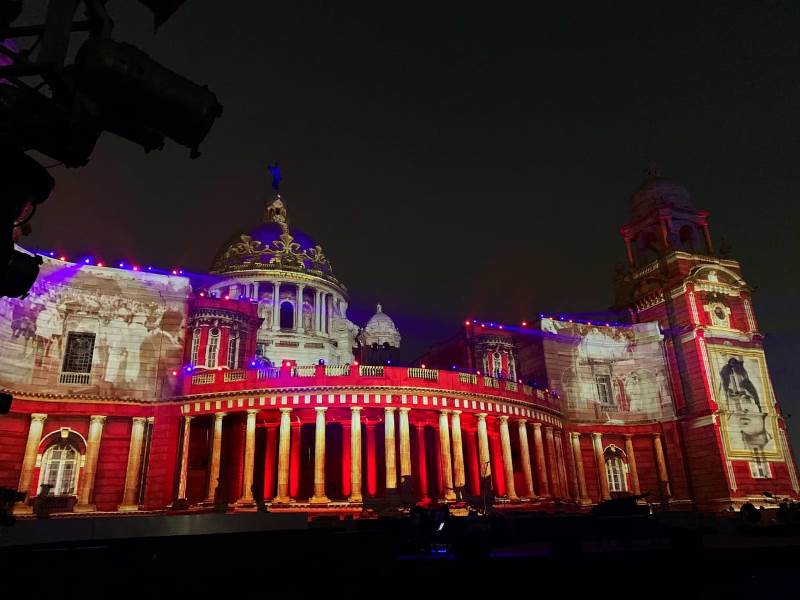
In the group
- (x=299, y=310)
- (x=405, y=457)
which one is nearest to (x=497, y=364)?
(x=405, y=457)

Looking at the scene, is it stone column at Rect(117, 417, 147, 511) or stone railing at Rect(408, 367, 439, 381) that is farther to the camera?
stone railing at Rect(408, 367, 439, 381)

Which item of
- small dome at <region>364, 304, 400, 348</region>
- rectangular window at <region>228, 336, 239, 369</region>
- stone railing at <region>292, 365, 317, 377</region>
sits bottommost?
stone railing at <region>292, 365, 317, 377</region>

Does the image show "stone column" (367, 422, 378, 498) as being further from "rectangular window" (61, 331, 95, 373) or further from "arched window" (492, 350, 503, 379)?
"rectangular window" (61, 331, 95, 373)

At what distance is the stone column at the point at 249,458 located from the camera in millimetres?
32062

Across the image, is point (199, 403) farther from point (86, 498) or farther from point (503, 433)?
point (503, 433)

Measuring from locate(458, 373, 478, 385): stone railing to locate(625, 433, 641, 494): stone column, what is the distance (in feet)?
66.2

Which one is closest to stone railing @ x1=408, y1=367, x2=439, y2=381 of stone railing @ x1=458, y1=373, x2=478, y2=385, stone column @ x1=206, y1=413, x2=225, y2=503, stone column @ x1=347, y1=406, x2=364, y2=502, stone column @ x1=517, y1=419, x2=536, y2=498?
stone railing @ x1=458, y1=373, x2=478, y2=385

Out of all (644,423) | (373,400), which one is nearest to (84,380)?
(373,400)

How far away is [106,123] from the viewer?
22.4 ft

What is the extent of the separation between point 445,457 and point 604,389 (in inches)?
916

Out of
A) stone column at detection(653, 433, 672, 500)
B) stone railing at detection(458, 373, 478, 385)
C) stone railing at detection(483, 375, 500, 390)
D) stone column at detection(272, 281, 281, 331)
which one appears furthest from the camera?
stone column at detection(272, 281, 281, 331)

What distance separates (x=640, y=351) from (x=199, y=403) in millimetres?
39397

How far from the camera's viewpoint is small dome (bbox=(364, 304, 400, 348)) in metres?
55.8

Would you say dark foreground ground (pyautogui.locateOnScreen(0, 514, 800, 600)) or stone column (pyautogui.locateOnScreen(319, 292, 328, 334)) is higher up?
stone column (pyautogui.locateOnScreen(319, 292, 328, 334))
